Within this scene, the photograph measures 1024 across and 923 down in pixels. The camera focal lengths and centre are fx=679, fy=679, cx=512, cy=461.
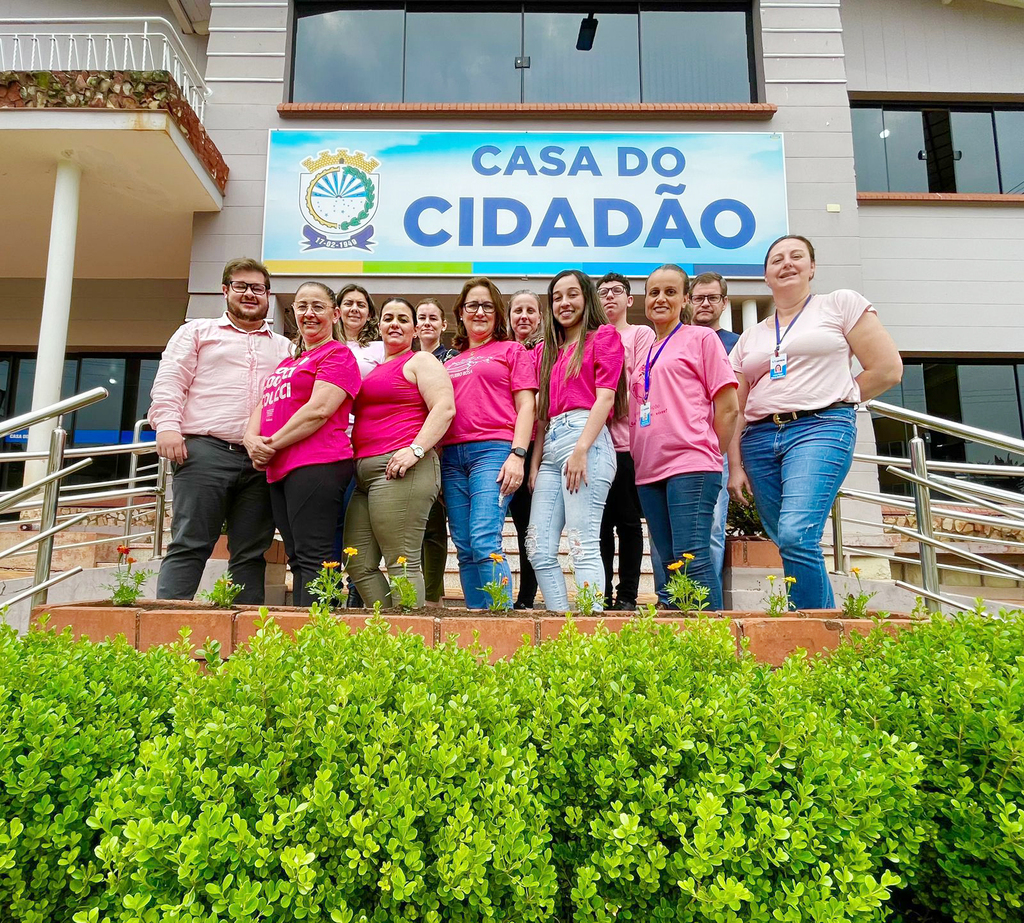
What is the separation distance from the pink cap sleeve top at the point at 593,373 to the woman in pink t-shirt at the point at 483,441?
200 mm

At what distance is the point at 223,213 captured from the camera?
7711 millimetres

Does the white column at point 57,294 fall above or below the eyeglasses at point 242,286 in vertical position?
above

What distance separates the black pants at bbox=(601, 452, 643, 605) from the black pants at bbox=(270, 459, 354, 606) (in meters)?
1.42

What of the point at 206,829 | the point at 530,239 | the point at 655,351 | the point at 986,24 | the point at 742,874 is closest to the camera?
the point at 206,829

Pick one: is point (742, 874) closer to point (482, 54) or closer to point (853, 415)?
point (853, 415)

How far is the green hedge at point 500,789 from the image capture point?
1034 millimetres

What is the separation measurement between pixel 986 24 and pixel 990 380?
482 cm

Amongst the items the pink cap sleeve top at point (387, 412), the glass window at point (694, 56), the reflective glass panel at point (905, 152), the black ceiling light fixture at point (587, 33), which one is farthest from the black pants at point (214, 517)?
the reflective glass panel at point (905, 152)

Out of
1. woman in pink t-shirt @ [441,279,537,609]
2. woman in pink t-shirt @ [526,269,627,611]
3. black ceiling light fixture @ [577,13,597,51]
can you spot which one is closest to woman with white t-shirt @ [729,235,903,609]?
woman in pink t-shirt @ [526,269,627,611]

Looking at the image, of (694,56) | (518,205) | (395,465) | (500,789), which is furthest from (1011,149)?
(500,789)

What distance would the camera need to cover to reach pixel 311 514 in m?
3.02

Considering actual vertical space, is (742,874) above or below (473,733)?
below

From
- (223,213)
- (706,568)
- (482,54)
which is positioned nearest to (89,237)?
(223,213)

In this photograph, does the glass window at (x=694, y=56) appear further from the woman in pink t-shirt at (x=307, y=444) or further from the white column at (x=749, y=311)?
the woman in pink t-shirt at (x=307, y=444)
